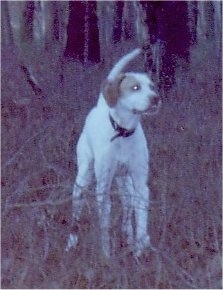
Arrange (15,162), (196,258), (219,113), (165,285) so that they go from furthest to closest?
(219,113), (15,162), (196,258), (165,285)

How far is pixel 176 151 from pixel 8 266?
168cm

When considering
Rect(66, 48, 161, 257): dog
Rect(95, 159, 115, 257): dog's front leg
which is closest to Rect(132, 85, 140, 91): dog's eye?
Rect(66, 48, 161, 257): dog

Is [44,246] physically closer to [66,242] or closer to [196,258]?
[66,242]

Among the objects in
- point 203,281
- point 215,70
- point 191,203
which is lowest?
point 203,281

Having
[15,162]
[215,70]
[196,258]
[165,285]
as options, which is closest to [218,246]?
[196,258]

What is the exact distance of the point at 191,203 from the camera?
16.7 ft

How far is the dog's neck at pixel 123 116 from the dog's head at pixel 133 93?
0.07 ft

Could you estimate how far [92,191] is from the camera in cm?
500

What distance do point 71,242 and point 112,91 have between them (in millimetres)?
895

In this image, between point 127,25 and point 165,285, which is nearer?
point 165,285

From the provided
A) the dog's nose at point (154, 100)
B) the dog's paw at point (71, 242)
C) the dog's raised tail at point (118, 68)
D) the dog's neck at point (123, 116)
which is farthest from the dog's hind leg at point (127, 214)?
the dog's raised tail at point (118, 68)

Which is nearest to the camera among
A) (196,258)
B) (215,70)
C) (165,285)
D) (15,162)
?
(165,285)

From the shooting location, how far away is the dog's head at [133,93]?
5.07m

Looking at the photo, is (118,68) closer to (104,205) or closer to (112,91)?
(112,91)
